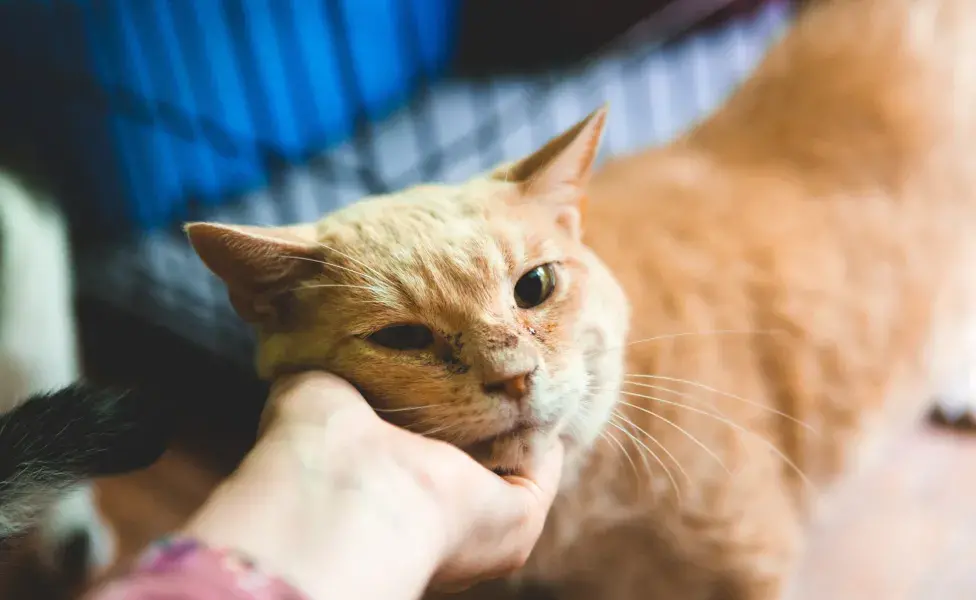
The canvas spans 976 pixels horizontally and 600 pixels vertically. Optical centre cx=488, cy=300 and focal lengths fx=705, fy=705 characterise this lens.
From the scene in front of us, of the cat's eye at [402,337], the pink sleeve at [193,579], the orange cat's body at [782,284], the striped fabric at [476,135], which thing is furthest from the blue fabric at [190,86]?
the pink sleeve at [193,579]

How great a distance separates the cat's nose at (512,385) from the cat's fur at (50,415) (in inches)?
16.0

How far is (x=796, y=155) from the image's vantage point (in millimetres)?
1342

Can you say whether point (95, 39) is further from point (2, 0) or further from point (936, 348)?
point (936, 348)

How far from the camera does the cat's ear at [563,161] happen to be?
2.80 feet

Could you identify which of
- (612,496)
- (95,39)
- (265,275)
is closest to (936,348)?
(612,496)

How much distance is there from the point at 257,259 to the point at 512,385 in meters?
0.30

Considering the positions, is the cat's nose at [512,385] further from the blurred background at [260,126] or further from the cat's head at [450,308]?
the blurred background at [260,126]

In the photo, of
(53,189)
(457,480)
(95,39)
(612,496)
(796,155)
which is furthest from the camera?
(95,39)

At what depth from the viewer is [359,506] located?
0.59 meters

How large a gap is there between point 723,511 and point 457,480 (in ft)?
1.71

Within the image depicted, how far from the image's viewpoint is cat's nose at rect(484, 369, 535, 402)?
702mm

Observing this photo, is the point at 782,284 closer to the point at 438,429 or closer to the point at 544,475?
the point at 544,475

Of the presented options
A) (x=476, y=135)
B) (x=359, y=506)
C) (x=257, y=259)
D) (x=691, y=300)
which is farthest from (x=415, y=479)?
(x=476, y=135)

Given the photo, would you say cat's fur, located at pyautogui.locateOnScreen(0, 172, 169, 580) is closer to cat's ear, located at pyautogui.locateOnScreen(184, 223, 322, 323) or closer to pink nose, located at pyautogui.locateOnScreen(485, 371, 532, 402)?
cat's ear, located at pyautogui.locateOnScreen(184, 223, 322, 323)
